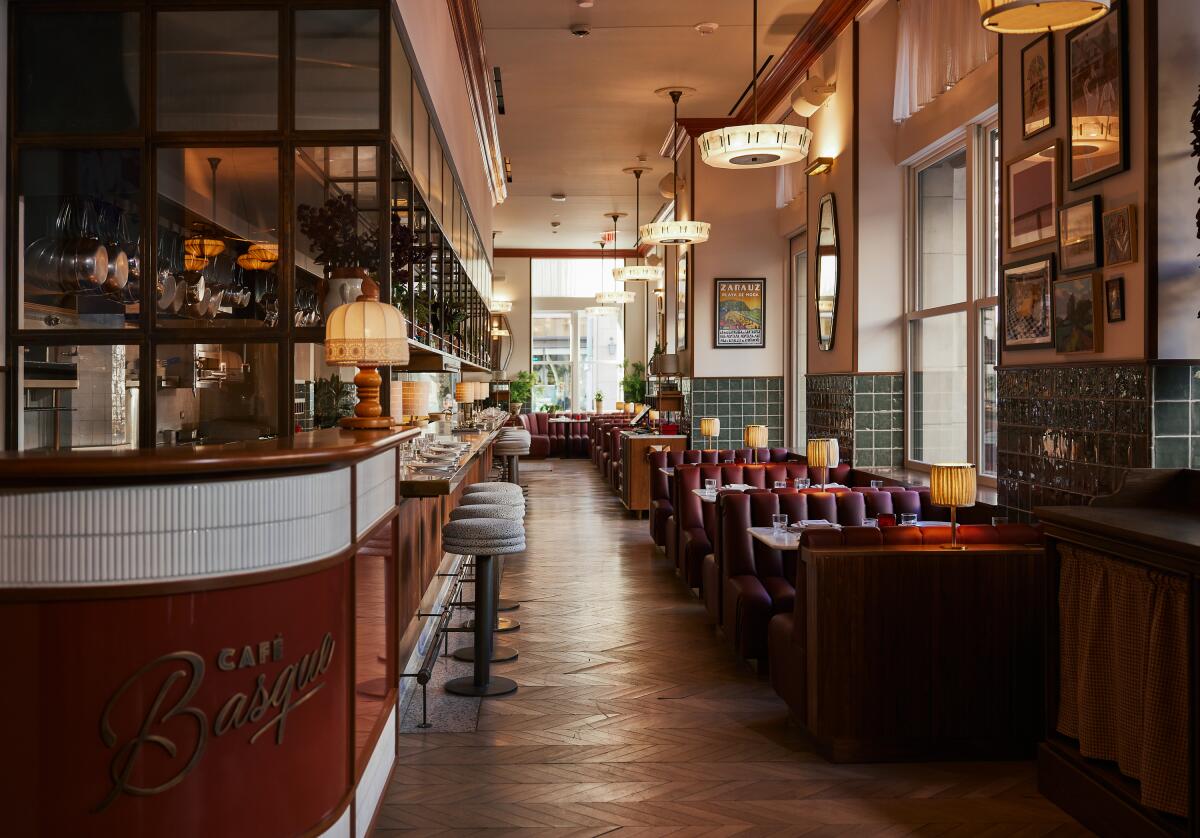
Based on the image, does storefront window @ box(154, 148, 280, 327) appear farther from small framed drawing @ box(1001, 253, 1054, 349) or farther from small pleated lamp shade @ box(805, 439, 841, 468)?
small framed drawing @ box(1001, 253, 1054, 349)

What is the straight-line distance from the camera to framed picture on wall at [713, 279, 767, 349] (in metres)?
11.8

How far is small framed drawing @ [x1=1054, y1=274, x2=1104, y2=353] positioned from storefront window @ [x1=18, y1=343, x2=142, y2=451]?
425 centimetres

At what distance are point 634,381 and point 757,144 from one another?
49.1 ft

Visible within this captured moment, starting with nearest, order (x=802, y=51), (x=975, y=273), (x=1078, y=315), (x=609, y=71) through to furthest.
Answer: (x=1078, y=315) → (x=975, y=273) → (x=802, y=51) → (x=609, y=71)

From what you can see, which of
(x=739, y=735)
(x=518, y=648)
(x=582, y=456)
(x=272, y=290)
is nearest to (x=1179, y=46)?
(x=739, y=735)

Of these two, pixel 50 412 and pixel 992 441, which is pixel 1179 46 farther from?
pixel 50 412

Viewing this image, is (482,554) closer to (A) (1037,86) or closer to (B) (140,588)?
(B) (140,588)

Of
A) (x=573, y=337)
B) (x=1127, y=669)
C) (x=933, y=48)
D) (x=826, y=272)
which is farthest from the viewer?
(x=573, y=337)

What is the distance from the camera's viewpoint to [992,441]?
6438mm

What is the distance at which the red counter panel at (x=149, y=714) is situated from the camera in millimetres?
2223

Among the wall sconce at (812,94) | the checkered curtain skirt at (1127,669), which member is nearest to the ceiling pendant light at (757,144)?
the wall sconce at (812,94)

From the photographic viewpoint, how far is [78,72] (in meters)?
4.66

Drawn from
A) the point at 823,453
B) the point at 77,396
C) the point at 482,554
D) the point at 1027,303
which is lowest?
the point at 482,554

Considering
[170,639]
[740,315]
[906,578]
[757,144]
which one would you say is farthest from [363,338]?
[740,315]
